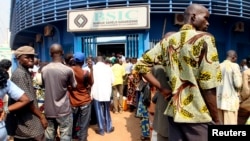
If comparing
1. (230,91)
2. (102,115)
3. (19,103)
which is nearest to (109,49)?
(102,115)

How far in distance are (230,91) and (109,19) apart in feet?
18.8

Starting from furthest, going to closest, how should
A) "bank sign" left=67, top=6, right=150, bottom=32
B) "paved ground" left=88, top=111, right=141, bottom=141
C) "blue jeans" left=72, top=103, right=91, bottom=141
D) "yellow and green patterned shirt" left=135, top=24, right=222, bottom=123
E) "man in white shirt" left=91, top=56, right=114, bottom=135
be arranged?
1. "bank sign" left=67, top=6, right=150, bottom=32
2. "man in white shirt" left=91, top=56, right=114, bottom=135
3. "paved ground" left=88, top=111, right=141, bottom=141
4. "blue jeans" left=72, top=103, right=91, bottom=141
5. "yellow and green patterned shirt" left=135, top=24, right=222, bottom=123

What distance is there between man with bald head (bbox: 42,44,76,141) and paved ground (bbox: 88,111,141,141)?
1.87 meters

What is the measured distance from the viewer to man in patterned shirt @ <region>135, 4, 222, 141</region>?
1.91 metres

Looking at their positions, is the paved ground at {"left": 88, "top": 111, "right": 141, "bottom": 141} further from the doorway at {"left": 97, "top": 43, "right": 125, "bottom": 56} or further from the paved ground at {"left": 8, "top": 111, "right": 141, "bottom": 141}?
the doorway at {"left": 97, "top": 43, "right": 125, "bottom": 56}

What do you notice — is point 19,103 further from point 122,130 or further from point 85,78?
point 122,130

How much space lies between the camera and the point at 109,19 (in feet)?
31.7

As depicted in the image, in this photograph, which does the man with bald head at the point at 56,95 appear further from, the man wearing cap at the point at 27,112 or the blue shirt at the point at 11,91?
the blue shirt at the point at 11,91

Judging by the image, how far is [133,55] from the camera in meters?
9.78

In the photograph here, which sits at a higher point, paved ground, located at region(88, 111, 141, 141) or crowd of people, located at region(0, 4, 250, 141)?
crowd of people, located at region(0, 4, 250, 141)

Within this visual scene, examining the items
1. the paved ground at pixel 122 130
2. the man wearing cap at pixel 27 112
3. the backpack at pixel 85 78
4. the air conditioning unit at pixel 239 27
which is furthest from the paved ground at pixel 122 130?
the air conditioning unit at pixel 239 27

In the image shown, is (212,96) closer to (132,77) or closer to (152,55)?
(152,55)

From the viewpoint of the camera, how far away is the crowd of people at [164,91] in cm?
193

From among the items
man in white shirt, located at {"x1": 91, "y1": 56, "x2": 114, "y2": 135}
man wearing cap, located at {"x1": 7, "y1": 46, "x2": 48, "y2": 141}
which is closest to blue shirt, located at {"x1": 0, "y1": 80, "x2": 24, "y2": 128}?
man wearing cap, located at {"x1": 7, "y1": 46, "x2": 48, "y2": 141}
